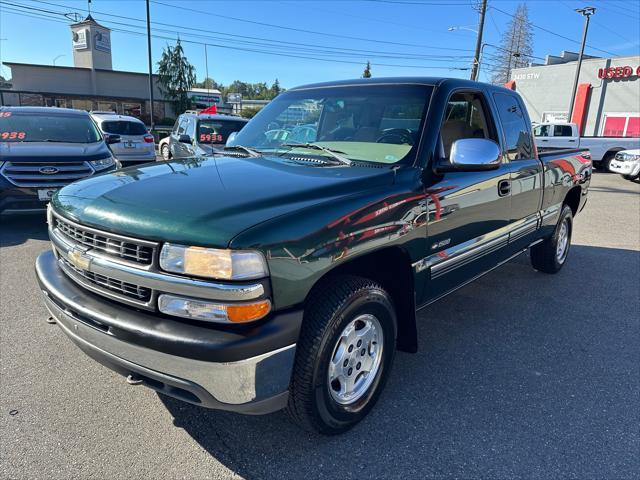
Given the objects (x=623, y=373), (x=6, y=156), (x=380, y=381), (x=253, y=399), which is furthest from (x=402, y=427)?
(x=6, y=156)

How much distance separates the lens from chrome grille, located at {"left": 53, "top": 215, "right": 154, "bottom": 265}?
2.12 meters

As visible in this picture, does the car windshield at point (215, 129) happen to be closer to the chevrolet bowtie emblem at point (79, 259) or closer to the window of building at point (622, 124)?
the chevrolet bowtie emblem at point (79, 259)

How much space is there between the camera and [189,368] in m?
1.99

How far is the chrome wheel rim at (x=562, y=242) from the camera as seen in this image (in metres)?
5.52

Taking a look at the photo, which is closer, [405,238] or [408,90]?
[405,238]

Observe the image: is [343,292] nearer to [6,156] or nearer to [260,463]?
[260,463]

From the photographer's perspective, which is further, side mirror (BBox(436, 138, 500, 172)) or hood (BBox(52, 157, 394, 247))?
side mirror (BBox(436, 138, 500, 172))

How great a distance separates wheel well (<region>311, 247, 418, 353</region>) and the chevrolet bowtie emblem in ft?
4.46

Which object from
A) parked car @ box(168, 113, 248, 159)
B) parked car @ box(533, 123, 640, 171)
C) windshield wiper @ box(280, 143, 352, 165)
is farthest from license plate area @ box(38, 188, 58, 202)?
Result: parked car @ box(533, 123, 640, 171)

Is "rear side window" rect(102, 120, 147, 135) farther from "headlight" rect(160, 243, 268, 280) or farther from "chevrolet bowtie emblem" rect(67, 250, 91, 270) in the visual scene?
"headlight" rect(160, 243, 268, 280)

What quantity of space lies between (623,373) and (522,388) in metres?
0.86

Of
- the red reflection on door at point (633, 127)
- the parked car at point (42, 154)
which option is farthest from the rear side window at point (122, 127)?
the red reflection on door at point (633, 127)

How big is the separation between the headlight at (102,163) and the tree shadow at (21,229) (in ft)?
3.31

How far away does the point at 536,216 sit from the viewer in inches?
181
